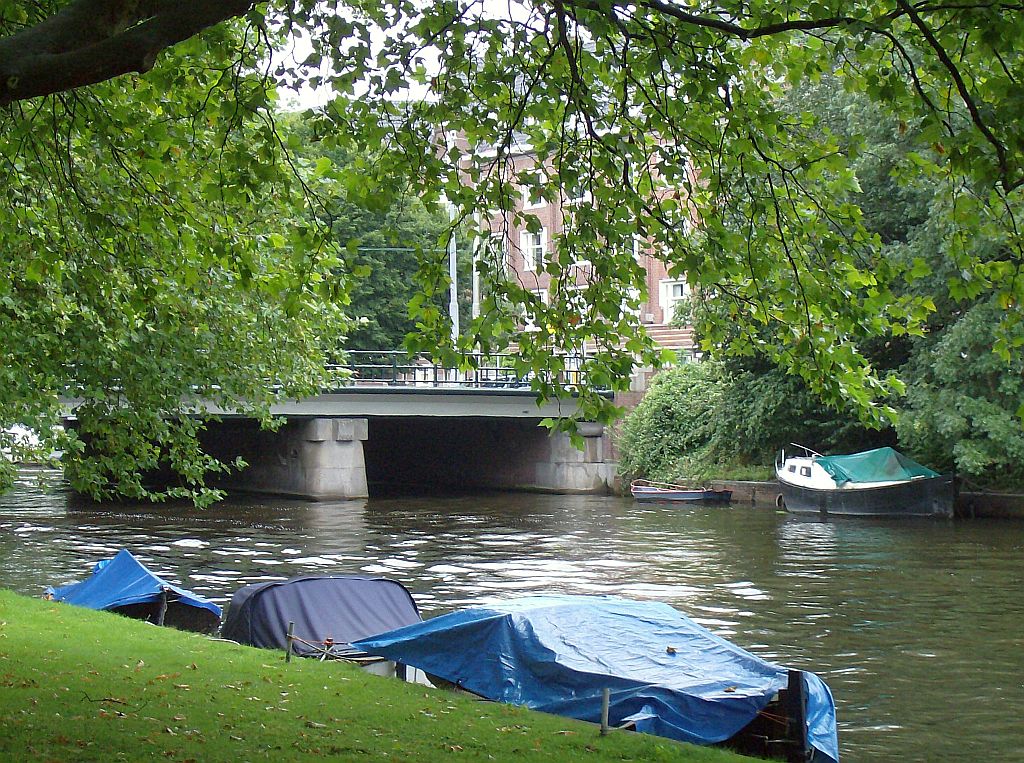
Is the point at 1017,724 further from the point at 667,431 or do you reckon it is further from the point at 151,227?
the point at 667,431

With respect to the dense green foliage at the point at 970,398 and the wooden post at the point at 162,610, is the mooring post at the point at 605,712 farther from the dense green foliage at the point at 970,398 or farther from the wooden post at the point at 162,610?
the dense green foliage at the point at 970,398

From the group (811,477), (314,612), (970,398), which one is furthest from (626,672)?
(811,477)

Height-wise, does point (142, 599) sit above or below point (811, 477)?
below

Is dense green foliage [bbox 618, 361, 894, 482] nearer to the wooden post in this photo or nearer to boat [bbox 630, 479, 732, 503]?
boat [bbox 630, 479, 732, 503]

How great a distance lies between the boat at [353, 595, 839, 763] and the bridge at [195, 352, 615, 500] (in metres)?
29.9

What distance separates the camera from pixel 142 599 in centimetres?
1911

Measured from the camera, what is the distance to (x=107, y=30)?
22.4ft

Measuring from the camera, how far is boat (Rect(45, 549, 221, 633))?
19125 millimetres

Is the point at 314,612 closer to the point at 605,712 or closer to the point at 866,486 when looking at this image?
the point at 605,712

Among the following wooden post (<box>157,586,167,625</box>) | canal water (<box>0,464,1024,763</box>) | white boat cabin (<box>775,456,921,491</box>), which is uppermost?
white boat cabin (<box>775,456,921,491</box>)

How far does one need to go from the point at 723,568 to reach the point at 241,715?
19.7 metres

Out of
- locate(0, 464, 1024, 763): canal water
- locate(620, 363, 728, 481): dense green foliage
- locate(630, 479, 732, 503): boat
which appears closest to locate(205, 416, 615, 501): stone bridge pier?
locate(620, 363, 728, 481): dense green foliage

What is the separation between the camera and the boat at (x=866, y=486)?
4069 cm

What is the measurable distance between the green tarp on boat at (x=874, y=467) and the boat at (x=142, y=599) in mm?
28268
